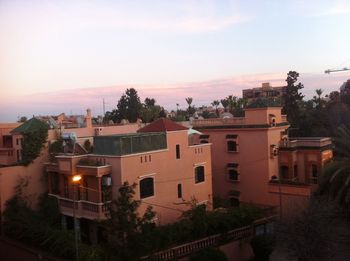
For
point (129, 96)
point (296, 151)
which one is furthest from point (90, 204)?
point (129, 96)

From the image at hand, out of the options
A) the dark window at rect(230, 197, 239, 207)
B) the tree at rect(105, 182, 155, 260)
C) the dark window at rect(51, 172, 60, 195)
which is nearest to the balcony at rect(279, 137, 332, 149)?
the dark window at rect(230, 197, 239, 207)

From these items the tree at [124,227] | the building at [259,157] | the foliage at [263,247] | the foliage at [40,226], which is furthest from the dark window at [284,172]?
the foliage at [40,226]

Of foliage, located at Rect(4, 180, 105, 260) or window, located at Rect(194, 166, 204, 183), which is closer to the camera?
foliage, located at Rect(4, 180, 105, 260)

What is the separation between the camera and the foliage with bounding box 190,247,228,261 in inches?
529

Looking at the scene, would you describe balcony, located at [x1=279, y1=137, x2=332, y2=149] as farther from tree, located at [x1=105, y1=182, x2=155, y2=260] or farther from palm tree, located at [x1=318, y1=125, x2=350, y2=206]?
tree, located at [x1=105, y1=182, x2=155, y2=260]

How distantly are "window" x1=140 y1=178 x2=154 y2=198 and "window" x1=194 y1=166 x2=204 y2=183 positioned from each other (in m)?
2.98

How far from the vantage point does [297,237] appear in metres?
14.1

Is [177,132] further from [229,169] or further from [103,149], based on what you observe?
[229,169]

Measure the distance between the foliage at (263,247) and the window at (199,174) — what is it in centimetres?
399

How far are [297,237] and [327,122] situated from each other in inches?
837

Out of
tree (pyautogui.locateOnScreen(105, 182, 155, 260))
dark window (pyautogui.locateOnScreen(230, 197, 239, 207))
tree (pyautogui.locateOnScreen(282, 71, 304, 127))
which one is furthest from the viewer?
tree (pyautogui.locateOnScreen(282, 71, 304, 127))

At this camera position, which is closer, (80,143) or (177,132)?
(177,132)

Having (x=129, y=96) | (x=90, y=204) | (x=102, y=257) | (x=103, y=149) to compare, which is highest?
(x=129, y=96)

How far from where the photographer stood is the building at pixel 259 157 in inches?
911
